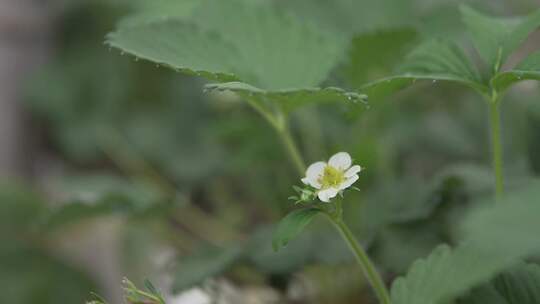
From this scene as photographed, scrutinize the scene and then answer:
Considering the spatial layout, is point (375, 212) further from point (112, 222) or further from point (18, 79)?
point (18, 79)

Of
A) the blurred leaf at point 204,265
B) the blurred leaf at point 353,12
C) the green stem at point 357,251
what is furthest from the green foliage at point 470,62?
the blurred leaf at point 353,12

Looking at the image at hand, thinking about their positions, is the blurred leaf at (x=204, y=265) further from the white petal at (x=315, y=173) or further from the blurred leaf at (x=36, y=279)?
the blurred leaf at (x=36, y=279)

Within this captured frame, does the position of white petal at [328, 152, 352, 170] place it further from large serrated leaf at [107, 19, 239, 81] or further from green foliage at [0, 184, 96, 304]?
green foliage at [0, 184, 96, 304]

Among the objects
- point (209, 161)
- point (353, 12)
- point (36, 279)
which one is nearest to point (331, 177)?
point (353, 12)

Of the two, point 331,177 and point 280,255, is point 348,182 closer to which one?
point 331,177

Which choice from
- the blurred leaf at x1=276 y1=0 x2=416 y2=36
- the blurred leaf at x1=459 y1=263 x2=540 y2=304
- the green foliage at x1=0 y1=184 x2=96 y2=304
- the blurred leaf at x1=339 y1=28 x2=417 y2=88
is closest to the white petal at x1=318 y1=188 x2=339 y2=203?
the blurred leaf at x1=459 y1=263 x2=540 y2=304

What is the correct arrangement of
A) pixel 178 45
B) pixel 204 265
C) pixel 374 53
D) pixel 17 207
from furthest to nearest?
pixel 17 207 → pixel 374 53 → pixel 204 265 → pixel 178 45
